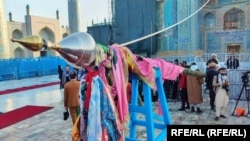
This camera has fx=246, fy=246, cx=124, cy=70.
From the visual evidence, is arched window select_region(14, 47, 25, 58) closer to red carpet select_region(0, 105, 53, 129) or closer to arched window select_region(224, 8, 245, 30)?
arched window select_region(224, 8, 245, 30)

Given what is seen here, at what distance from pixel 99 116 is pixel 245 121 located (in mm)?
4827

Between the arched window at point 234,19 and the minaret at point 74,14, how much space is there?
90.6 ft

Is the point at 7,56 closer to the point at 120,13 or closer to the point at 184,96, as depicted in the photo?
the point at 120,13

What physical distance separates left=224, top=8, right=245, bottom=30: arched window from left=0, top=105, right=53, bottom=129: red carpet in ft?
56.2

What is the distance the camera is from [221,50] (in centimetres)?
2016

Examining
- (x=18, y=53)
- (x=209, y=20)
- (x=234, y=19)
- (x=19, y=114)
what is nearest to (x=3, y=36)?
(x=18, y=53)

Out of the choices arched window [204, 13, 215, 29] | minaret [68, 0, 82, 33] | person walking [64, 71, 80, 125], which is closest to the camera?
person walking [64, 71, 80, 125]

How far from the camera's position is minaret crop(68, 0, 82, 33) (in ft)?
138

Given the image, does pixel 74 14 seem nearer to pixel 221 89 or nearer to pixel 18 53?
pixel 18 53

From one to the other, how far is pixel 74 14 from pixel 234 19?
28.9 meters

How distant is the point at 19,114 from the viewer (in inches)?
295

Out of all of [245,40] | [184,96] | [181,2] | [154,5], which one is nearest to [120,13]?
[154,5]

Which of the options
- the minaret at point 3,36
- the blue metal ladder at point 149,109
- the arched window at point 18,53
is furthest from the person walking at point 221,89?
the arched window at point 18,53

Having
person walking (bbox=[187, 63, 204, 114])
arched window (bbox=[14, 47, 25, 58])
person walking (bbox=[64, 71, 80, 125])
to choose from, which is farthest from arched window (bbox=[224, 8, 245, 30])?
arched window (bbox=[14, 47, 25, 58])
